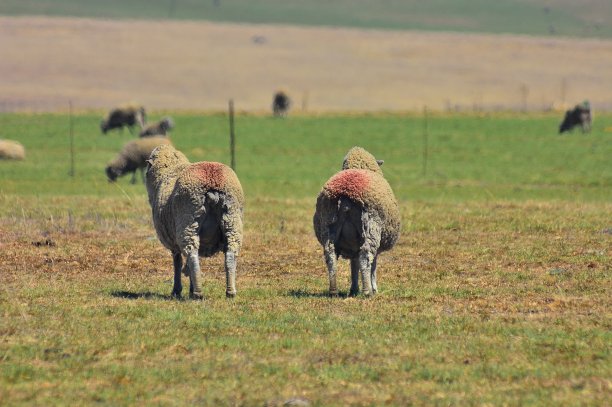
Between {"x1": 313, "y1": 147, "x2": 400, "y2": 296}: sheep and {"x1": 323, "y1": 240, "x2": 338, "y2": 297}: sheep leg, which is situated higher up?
{"x1": 313, "y1": 147, "x2": 400, "y2": 296}: sheep

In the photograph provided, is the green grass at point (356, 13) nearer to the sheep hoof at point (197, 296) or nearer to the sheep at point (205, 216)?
the sheep at point (205, 216)

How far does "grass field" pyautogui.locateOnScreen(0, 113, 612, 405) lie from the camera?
10.9 m

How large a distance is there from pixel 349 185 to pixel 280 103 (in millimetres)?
54059

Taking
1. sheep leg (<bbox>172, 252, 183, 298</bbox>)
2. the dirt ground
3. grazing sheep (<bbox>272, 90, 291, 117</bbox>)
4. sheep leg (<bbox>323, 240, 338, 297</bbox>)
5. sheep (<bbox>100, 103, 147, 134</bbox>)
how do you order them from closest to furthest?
sheep leg (<bbox>323, 240, 338, 297</bbox>), sheep leg (<bbox>172, 252, 183, 298</bbox>), sheep (<bbox>100, 103, 147, 134</bbox>), grazing sheep (<bbox>272, 90, 291, 117</bbox>), the dirt ground

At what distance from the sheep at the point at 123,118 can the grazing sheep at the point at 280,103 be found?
1171 centimetres

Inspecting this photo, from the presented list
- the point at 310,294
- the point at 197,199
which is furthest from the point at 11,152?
the point at 197,199

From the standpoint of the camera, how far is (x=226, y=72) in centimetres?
12375

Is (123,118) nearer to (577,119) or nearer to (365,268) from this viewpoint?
(577,119)

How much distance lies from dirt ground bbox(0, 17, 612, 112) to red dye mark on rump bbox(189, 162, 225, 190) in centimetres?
7433

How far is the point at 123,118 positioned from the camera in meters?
56.8

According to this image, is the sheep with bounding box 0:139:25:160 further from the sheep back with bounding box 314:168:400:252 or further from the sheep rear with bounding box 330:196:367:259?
the sheep rear with bounding box 330:196:367:259

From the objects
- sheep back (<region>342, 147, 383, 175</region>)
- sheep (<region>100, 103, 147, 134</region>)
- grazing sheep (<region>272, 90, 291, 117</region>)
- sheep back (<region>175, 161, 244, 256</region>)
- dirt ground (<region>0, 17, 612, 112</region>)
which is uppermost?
dirt ground (<region>0, 17, 612, 112</region>)

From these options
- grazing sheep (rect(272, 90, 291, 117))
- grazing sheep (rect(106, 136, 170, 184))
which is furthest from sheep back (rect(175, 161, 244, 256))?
grazing sheep (rect(272, 90, 291, 117))

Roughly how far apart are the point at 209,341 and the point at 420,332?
2359 millimetres
